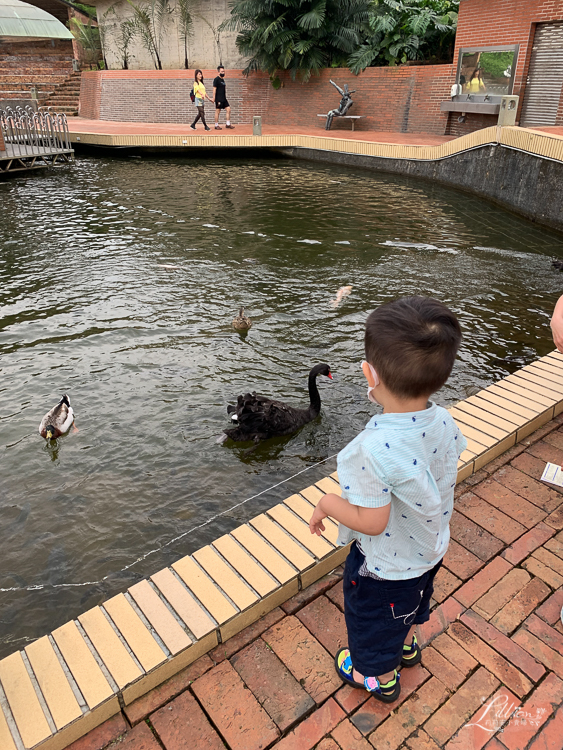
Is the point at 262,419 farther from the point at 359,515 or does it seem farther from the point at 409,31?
the point at 409,31

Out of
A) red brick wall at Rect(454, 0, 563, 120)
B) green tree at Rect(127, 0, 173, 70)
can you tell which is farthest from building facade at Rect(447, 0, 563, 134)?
green tree at Rect(127, 0, 173, 70)

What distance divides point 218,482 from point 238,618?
1.91 metres

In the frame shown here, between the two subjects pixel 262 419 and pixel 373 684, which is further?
pixel 262 419

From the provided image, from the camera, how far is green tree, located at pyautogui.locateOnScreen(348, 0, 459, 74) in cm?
1945

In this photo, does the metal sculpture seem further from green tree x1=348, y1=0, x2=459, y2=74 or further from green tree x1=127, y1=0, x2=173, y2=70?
green tree x1=127, y1=0, x2=173, y2=70

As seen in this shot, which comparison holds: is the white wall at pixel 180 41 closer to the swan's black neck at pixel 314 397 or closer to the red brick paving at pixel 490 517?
the swan's black neck at pixel 314 397

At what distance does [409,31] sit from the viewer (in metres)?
19.8

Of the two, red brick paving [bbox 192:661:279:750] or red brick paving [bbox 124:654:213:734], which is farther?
red brick paving [bbox 124:654:213:734]

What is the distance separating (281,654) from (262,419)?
8.13ft

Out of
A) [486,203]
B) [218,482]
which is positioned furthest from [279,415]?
[486,203]

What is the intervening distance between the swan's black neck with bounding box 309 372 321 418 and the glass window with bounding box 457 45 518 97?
1590cm

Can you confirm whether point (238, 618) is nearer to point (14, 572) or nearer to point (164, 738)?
point (164, 738)

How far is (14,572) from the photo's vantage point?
359 centimetres

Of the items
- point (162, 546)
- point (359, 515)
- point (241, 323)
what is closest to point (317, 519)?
point (359, 515)
